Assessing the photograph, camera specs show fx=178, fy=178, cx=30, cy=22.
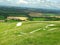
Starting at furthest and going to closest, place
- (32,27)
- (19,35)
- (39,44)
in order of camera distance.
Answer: (32,27) → (19,35) → (39,44)

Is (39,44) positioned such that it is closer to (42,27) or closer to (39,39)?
(39,39)

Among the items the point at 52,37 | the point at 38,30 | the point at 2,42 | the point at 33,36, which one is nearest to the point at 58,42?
the point at 52,37

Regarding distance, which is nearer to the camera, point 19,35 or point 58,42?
point 58,42

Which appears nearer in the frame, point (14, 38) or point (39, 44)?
point (39, 44)

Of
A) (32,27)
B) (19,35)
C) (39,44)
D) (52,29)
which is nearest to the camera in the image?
(39,44)

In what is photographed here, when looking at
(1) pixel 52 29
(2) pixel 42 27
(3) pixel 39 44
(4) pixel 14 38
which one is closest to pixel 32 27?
(2) pixel 42 27

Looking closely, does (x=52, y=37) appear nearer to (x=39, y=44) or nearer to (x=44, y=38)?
(x=44, y=38)

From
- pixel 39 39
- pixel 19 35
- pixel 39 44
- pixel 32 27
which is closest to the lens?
pixel 39 44

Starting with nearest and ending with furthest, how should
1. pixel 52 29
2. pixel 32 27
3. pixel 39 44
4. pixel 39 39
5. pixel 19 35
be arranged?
pixel 39 44 < pixel 39 39 < pixel 19 35 < pixel 52 29 < pixel 32 27
